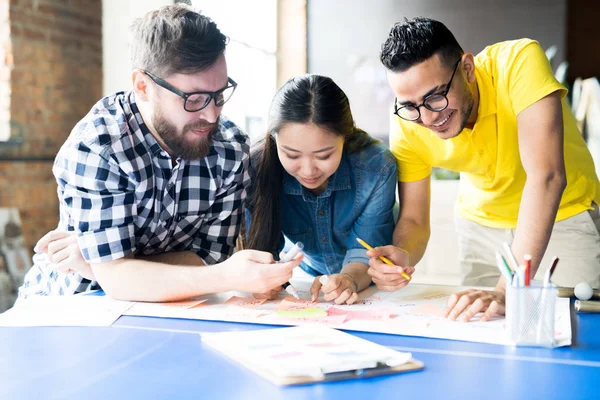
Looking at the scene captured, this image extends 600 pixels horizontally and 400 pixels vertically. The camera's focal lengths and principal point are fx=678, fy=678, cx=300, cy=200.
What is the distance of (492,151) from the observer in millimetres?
1899

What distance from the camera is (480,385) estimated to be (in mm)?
1001

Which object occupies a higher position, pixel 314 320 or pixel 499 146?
pixel 499 146

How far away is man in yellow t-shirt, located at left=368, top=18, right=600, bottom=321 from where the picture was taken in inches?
63.1

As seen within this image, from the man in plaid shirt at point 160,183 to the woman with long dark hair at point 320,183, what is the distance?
9cm

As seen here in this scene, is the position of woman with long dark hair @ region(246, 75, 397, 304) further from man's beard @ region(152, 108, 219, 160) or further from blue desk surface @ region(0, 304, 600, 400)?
blue desk surface @ region(0, 304, 600, 400)

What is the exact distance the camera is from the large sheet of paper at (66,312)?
137cm

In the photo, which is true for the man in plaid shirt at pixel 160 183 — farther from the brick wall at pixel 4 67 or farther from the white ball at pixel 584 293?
the brick wall at pixel 4 67

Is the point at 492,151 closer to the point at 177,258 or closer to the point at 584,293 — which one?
the point at 584,293

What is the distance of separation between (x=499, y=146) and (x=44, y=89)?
2.97 meters

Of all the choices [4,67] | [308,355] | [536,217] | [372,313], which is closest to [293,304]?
[372,313]

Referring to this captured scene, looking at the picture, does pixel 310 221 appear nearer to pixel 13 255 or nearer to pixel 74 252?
pixel 74 252

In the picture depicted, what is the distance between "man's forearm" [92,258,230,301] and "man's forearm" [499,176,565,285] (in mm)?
692

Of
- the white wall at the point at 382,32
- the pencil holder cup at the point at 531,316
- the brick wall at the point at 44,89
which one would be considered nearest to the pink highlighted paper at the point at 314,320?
the pencil holder cup at the point at 531,316

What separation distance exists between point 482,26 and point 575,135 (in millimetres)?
2170
